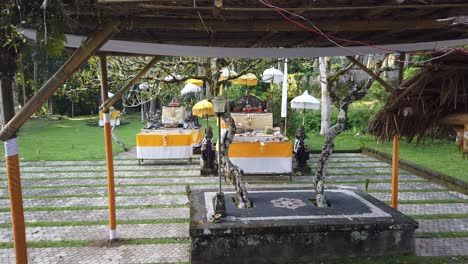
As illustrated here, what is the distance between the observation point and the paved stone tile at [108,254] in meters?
5.33

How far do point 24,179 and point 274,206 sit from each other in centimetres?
731

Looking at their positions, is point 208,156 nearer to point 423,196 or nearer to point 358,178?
point 358,178

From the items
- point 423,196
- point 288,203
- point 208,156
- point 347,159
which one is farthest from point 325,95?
point 288,203

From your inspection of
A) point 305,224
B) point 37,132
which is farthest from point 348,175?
point 37,132

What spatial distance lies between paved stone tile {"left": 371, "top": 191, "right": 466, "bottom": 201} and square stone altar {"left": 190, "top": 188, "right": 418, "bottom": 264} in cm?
295

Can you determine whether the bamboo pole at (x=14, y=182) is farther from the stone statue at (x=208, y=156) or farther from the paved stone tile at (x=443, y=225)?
the stone statue at (x=208, y=156)

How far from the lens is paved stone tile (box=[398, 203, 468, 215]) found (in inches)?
288

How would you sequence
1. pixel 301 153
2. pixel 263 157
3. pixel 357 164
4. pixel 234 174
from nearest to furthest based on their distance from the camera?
pixel 234 174 < pixel 263 157 < pixel 301 153 < pixel 357 164

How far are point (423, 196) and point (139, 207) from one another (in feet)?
19.4

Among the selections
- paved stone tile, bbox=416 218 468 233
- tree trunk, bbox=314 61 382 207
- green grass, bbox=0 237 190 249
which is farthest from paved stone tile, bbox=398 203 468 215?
green grass, bbox=0 237 190 249

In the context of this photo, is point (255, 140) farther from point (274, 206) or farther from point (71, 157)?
point (71, 157)

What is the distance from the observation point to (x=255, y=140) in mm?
10633

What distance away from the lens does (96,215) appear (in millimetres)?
7285

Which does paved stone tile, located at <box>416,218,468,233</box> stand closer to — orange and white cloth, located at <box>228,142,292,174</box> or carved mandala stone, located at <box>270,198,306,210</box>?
carved mandala stone, located at <box>270,198,306,210</box>
